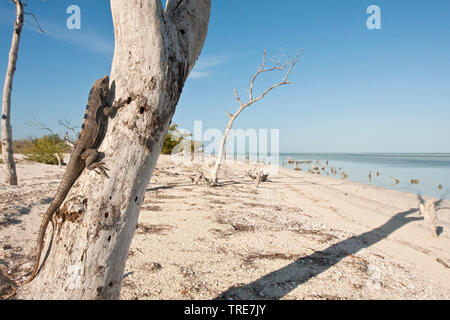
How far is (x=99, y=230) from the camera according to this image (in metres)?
1.73

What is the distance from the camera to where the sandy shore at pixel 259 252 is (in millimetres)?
3514

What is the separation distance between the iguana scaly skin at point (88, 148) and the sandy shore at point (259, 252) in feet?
5.08

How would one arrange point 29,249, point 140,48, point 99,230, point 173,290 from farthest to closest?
point 29,249 < point 173,290 < point 140,48 < point 99,230

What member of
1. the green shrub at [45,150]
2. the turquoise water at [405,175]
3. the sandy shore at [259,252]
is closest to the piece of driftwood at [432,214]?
the sandy shore at [259,252]

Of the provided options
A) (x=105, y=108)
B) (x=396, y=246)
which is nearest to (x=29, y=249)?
(x=105, y=108)

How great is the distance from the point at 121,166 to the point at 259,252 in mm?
3629

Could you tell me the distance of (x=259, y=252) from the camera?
4.74m

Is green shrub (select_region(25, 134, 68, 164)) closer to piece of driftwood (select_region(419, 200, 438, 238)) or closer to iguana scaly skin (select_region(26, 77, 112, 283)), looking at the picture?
iguana scaly skin (select_region(26, 77, 112, 283))

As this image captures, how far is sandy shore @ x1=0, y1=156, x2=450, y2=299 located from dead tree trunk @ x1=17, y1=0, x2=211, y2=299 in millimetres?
1620

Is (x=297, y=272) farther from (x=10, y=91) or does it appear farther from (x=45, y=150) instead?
(x=45, y=150)

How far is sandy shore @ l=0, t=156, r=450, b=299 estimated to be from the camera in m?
3.51

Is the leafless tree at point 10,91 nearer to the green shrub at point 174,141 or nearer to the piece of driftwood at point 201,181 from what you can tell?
the piece of driftwood at point 201,181

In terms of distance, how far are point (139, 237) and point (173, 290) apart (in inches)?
80.6
